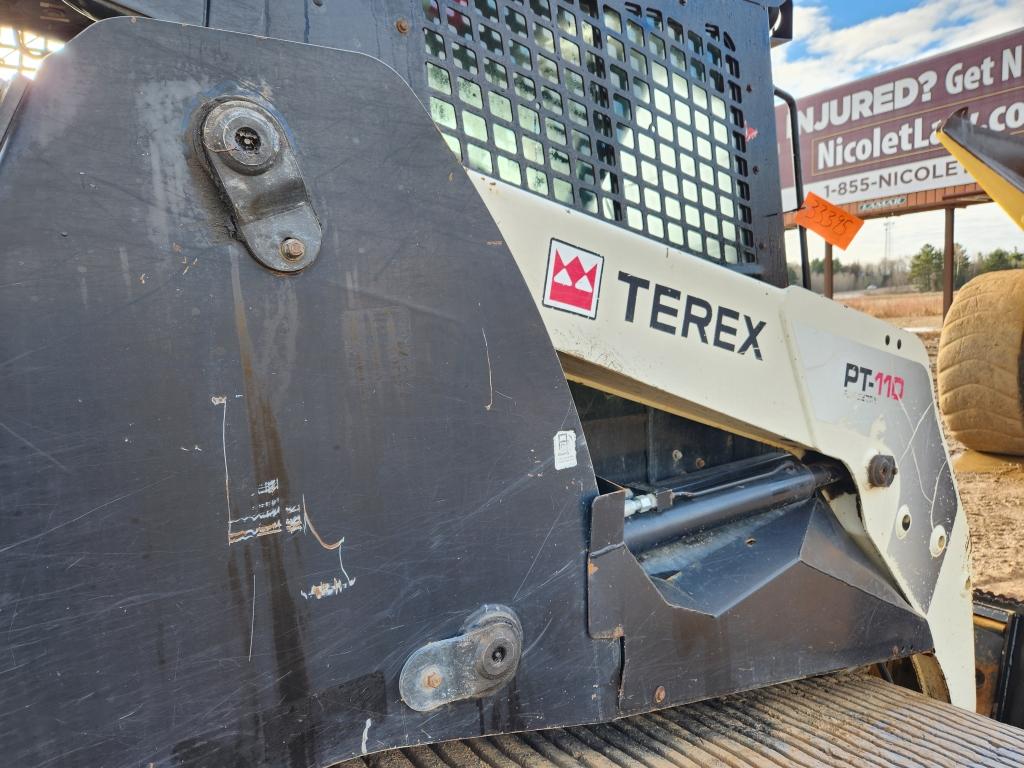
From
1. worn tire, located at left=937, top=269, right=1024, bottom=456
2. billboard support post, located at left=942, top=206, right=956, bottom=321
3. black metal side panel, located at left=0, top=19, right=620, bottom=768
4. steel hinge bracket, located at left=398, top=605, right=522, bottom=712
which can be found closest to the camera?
black metal side panel, located at left=0, top=19, right=620, bottom=768

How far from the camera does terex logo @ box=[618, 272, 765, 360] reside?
116 centimetres

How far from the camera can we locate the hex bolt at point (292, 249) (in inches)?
31.2

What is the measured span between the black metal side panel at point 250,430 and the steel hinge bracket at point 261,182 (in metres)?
0.02

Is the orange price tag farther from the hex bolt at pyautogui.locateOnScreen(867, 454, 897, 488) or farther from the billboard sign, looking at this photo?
the billboard sign

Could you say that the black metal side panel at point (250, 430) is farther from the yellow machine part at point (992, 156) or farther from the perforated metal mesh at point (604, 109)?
the yellow machine part at point (992, 156)

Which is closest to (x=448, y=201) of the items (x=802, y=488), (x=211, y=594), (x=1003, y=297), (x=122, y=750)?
(x=211, y=594)

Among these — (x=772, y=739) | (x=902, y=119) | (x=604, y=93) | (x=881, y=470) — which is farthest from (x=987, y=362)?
(x=902, y=119)

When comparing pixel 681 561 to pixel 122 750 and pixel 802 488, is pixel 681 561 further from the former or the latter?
pixel 122 750

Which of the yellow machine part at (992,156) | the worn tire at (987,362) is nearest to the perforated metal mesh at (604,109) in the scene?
the yellow machine part at (992,156)

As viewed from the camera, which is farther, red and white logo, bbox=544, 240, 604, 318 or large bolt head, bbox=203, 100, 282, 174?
red and white logo, bbox=544, 240, 604, 318

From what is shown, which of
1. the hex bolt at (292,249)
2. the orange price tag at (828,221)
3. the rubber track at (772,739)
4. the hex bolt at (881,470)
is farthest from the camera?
the orange price tag at (828,221)

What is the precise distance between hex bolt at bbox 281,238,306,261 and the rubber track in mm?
751

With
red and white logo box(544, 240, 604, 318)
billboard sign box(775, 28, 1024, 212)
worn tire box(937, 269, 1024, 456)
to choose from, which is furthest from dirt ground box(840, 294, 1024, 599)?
billboard sign box(775, 28, 1024, 212)

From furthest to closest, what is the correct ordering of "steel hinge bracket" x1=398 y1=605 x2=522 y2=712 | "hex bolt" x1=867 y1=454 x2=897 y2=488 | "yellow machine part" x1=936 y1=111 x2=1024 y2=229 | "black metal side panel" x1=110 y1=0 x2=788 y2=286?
"yellow machine part" x1=936 y1=111 x2=1024 y2=229
"hex bolt" x1=867 y1=454 x2=897 y2=488
"black metal side panel" x1=110 y1=0 x2=788 y2=286
"steel hinge bracket" x1=398 y1=605 x2=522 y2=712
